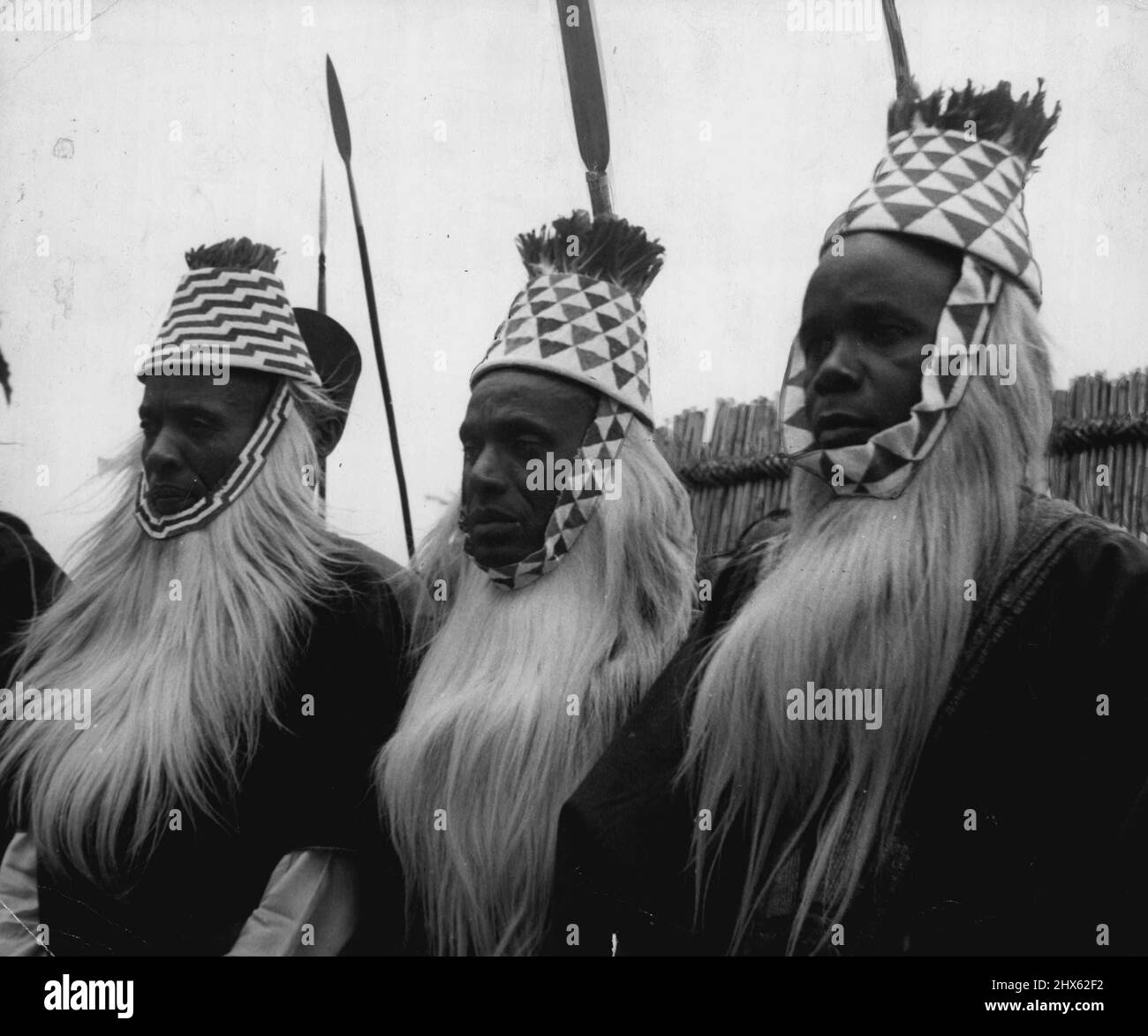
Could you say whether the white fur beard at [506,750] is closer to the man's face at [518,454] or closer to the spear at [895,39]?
the man's face at [518,454]

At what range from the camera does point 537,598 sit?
3.02m

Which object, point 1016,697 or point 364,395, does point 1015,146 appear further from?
point 364,395

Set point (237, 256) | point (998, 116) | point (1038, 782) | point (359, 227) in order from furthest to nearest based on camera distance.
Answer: point (359, 227)
point (237, 256)
point (998, 116)
point (1038, 782)

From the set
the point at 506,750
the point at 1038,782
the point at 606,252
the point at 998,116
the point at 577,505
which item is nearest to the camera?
the point at 1038,782

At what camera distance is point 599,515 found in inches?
119

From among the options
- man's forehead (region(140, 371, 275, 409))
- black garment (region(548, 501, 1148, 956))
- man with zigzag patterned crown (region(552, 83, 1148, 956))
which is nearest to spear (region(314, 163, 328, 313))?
man's forehead (region(140, 371, 275, 409))

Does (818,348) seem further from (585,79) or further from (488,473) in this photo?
(585,79)

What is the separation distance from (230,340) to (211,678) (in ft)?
2.28

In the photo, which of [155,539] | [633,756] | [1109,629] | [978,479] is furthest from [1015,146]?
[155,539]

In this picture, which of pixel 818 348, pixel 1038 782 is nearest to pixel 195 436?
pixel 818 348

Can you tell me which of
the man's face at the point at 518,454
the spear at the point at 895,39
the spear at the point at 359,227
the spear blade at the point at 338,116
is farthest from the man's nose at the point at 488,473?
the spear at the point at 895,39

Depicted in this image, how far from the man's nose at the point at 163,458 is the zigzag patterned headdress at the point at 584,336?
0.62 meters

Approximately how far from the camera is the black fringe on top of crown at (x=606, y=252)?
3117mm
